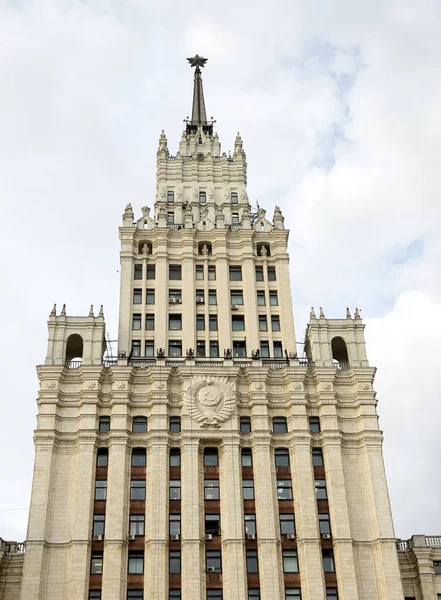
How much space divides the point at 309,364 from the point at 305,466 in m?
9.92

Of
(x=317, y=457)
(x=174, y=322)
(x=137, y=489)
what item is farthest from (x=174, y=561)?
(x=174, y=322)

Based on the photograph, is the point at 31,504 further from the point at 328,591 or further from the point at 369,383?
the point at 369,383

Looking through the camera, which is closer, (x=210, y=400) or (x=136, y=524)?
(x=136, y=524)

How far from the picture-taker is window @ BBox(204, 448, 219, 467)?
63281mm

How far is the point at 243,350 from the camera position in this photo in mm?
71312

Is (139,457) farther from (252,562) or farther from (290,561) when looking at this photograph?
(290,561)

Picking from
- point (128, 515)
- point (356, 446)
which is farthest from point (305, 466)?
point (128, 515)

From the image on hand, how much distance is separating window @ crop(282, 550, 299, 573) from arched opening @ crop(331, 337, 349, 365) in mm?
17796

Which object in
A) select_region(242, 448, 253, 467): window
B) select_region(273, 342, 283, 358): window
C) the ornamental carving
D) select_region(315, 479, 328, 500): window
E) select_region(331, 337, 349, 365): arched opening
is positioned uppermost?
select_region(331, 337, 349, 365): arched opening

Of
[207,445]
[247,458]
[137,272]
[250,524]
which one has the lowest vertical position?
[250,524]

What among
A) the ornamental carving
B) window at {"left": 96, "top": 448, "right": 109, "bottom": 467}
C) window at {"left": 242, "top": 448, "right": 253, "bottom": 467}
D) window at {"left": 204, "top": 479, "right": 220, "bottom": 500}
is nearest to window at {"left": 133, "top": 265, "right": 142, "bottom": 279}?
the ornamental carving

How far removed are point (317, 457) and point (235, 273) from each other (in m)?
19.9

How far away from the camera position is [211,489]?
2435 inches

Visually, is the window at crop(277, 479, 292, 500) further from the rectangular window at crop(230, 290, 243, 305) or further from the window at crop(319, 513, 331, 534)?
the rectangular window at crop(230, 290, 243, 305)
